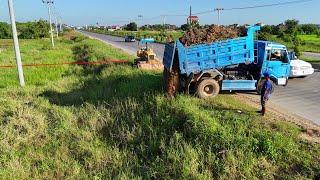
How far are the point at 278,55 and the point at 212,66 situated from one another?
3330 millimetres

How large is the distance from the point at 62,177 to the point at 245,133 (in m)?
4.66

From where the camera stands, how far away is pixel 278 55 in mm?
14172

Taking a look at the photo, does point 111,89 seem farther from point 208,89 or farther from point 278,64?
point 278,64

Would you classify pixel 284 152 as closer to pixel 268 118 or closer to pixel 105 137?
pixel 268 118

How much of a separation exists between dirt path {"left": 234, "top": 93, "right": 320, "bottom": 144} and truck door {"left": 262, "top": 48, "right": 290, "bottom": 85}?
136 cm

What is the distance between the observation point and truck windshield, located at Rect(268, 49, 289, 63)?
13862mm

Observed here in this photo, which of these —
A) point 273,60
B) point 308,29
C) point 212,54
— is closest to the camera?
point 212,54

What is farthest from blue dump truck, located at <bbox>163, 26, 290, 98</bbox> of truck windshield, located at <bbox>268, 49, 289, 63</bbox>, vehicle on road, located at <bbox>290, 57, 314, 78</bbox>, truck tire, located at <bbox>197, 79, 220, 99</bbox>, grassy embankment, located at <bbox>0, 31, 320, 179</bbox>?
vehicle on road, located at <bbox>290, 57, 314, 78</bbox>

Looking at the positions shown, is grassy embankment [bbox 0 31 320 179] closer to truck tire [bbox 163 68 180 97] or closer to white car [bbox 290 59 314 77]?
truck tire [bbox 163 68 180 97]

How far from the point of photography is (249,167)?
25.0 ft

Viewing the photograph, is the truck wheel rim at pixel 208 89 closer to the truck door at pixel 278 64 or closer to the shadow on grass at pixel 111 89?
the shadow on grass at pixel 111 89

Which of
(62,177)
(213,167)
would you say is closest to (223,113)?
(213,167)

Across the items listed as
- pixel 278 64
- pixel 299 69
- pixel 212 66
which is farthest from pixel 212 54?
pixel 299 69

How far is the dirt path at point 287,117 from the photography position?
8.66 metres
